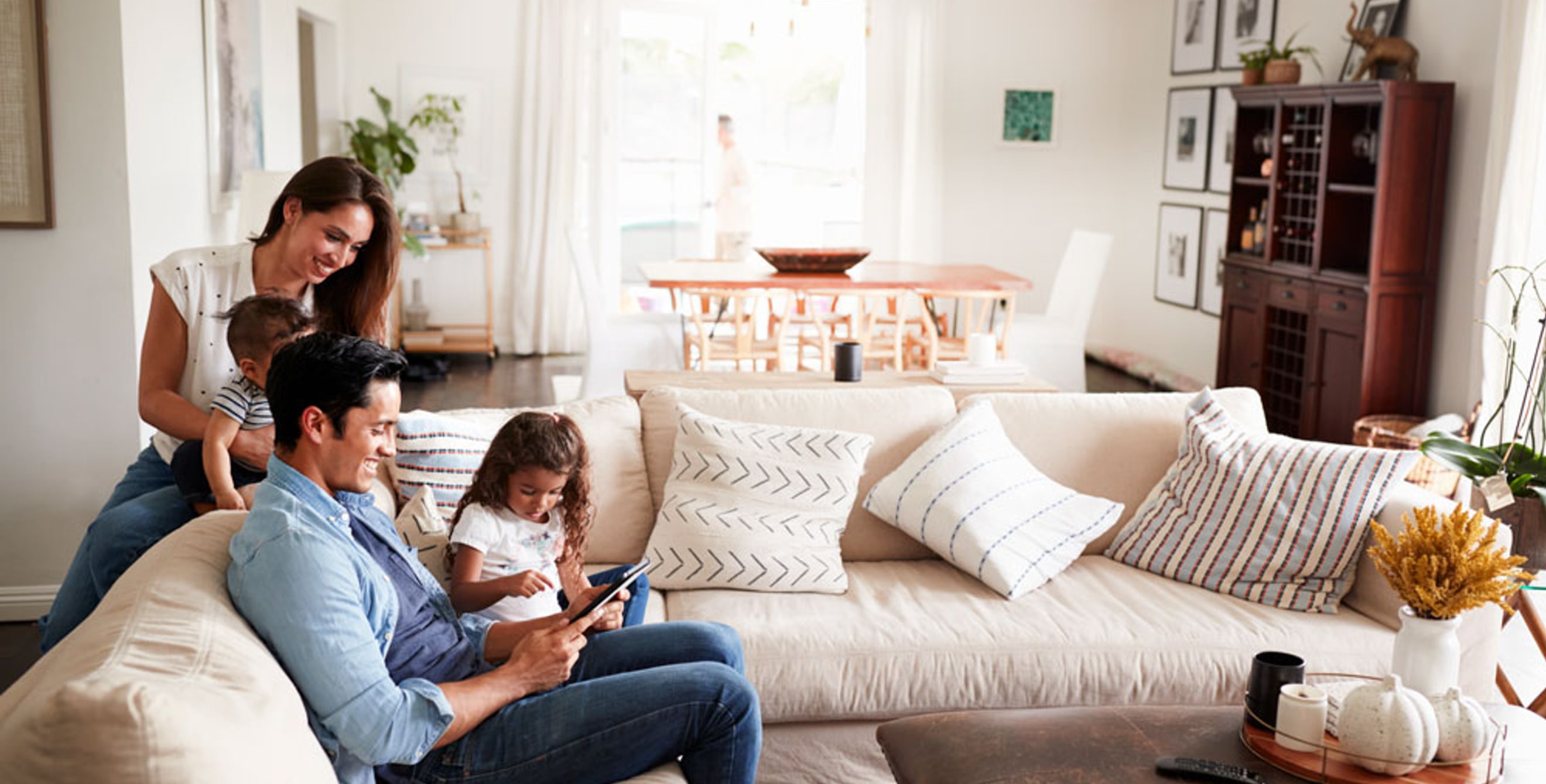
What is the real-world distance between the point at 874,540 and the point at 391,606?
165 cm

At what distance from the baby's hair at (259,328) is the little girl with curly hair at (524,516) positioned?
0.43 meters

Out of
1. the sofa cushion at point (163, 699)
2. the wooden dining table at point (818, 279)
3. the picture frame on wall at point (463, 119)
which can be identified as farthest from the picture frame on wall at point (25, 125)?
the picture frame on wall at point (463, 119)

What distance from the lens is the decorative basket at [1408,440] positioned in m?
4.94

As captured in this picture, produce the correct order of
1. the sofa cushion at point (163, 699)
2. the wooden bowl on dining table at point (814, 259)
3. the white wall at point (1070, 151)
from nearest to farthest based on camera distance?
the sofa cushion at point (163, 699), the wooden bowl on dining table at point (814, 259), the white wall at point (1070, 151)

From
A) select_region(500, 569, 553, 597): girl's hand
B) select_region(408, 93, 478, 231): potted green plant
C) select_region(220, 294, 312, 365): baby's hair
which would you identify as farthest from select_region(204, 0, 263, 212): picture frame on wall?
select_region(500, 569, 553, 597): girl's hand

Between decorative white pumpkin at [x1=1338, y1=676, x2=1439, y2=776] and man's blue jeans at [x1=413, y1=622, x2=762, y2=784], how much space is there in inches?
37.8

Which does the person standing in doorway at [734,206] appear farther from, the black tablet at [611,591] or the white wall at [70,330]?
the black tablet at [611,591]

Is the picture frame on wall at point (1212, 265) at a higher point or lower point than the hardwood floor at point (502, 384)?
higher

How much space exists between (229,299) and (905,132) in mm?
6739

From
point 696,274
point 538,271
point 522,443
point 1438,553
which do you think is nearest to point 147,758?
point 522,443

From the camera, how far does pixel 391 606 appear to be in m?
2.01

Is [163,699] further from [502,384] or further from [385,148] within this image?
Result: [385,148]

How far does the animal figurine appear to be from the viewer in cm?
571

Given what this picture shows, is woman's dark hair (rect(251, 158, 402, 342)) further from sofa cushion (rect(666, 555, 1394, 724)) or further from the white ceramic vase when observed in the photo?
the white ceramic vase
